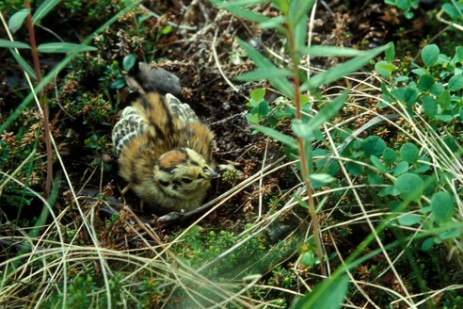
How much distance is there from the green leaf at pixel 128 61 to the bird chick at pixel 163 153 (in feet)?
1.05

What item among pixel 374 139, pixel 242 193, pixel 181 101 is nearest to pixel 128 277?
pixel 242 193

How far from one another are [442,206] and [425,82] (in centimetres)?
78

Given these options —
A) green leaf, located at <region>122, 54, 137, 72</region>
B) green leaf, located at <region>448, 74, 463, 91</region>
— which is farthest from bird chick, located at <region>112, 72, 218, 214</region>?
green leaf, located at <region>448, 74, 463, 91</region>

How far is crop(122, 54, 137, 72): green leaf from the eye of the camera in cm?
406

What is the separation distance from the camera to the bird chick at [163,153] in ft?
11.7

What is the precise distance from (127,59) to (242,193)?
1074 mm

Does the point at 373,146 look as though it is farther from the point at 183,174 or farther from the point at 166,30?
the point at 166,30

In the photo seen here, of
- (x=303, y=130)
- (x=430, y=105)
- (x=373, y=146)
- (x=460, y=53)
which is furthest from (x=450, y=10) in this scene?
(x=303, y=130)

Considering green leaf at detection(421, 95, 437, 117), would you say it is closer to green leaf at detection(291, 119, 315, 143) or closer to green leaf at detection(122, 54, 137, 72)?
green leaf at detection(291, 119, 315, 143)

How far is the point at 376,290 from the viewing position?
9.56ft

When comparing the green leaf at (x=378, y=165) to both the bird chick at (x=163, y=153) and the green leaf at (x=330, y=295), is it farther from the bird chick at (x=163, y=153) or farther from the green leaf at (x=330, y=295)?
the bird chick at (x=163, y=153)

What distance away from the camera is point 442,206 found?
2498mm

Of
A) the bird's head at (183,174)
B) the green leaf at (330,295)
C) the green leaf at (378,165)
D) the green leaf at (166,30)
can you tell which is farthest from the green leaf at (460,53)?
the green leaf at (166,30)

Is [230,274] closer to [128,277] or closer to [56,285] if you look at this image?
[128,277]
